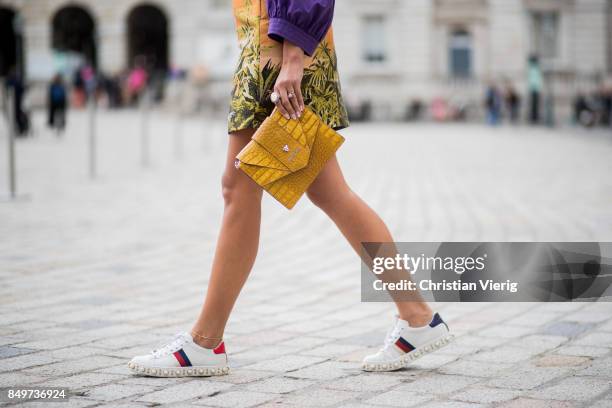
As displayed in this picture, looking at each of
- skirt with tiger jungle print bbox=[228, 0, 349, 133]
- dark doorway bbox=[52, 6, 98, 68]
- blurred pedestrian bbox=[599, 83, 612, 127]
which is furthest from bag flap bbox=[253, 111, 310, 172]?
dark doorway bbox=[52, 6, 98, 68]

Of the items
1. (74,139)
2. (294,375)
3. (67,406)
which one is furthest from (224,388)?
(74,139)

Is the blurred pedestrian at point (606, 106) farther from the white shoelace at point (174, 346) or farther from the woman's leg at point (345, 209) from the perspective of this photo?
the white shoelace at point (174, 346)

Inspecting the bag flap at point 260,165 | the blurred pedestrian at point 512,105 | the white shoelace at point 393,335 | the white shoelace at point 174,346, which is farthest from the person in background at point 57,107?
the bag flap at point 260,165

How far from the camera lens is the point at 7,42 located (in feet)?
165

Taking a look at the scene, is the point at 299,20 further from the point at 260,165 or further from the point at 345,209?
the point at 345,209

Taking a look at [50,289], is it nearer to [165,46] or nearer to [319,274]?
[319,274]

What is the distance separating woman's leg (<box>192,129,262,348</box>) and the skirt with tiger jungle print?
0.33 ft

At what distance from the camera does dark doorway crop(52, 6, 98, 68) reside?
4722 cm

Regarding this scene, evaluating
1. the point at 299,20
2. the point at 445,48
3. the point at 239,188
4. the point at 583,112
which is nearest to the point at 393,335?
the point at 239,188

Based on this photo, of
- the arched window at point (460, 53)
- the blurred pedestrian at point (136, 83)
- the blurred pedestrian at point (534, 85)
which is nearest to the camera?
the blurred pedestrian at point (534, 85)

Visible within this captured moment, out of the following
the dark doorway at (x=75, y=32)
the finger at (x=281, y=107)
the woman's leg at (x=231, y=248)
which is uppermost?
the dark doorway at (x=75, y=32)

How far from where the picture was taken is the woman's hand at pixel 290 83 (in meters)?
3.51

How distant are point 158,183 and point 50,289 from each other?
7385mm

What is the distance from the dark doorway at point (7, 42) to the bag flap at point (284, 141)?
4738cm
